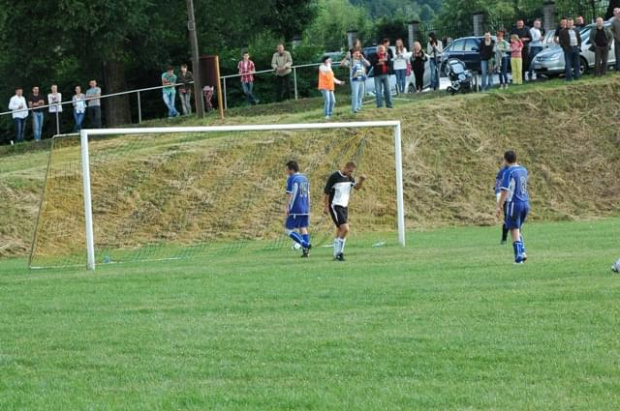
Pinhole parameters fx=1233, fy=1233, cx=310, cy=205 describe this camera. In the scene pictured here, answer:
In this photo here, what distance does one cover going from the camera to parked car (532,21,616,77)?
37.9 m

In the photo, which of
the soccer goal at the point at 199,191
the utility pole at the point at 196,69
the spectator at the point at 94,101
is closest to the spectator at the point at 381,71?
the soccer goal at the point at 199,191

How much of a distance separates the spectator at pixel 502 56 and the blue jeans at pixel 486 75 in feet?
0.98

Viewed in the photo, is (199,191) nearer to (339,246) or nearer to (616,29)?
(339,246)

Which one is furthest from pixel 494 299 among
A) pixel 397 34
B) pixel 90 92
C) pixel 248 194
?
pixel 397 34

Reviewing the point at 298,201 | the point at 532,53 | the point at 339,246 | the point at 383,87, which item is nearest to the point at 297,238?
the point at 298,201

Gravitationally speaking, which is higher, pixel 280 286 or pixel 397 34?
pixel 397 34

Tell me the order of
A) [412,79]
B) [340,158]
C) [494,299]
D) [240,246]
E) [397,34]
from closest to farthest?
[494,299] < [240,246] < [340,158] < [412,79] < [397,34]

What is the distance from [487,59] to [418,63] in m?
2.34

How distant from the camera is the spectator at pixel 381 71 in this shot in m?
33.2

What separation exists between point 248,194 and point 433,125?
7.29 meters

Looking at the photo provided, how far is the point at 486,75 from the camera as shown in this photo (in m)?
37.0

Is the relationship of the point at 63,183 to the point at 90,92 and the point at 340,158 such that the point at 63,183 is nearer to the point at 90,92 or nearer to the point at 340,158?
the point at 340,158

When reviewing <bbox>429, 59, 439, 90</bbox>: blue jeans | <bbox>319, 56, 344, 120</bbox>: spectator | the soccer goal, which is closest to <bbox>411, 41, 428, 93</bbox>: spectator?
<bbox>429, 59, 439, 90</bbox>: blue jeans

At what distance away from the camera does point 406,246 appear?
79.8 ft
